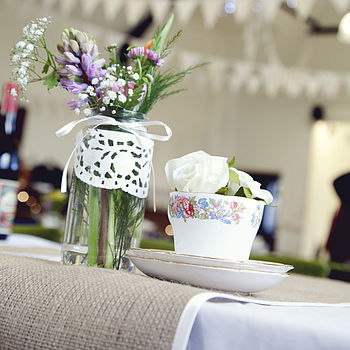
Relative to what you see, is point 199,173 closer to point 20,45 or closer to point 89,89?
point 89,89

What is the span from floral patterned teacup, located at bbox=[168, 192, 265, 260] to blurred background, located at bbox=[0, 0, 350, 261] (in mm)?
6932

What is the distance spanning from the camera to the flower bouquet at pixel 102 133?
2.87ft

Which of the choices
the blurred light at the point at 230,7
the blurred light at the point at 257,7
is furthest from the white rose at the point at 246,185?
the blurred light at the point at 230,7

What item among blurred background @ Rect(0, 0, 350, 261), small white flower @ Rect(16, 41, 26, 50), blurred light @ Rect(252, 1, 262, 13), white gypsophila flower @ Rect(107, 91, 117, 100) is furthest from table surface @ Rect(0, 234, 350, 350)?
blurred light @ Rect(252, 1, 262, 13)

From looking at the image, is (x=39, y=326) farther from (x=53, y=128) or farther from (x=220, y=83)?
(x=220, y=83)

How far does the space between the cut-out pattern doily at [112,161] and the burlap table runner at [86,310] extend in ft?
0.55

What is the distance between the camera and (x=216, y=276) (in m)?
0.75

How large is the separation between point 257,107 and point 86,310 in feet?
32.6

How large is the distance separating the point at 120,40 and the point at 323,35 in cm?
389

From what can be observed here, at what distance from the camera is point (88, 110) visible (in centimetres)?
90

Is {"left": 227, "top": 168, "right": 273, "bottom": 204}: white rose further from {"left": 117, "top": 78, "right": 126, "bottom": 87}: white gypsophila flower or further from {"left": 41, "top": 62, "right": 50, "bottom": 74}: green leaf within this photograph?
{"left": 41, "top": 62, "right": 50, "bottom": 74}: green leaf

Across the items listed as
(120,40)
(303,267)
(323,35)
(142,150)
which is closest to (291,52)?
(323,35)

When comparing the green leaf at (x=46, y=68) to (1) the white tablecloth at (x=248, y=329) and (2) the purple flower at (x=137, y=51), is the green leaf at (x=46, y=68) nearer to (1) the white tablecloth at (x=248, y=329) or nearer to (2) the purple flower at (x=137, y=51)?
(2) the purple flower at (x=137, y=51)

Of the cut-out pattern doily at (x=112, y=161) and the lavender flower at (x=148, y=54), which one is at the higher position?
the lavender flower at (x=148, y=54)
